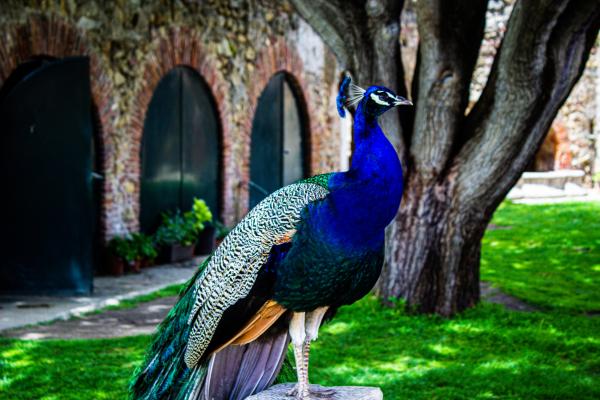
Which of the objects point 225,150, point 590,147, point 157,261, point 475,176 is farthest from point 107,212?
point 590,147

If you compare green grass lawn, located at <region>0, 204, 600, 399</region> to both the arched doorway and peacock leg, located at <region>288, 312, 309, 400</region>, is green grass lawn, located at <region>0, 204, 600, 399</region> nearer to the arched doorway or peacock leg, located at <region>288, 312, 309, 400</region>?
peacock leg, located at <region>288, 312, 309, 400</region>

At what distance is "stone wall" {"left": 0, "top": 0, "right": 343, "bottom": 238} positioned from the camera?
30.0ft

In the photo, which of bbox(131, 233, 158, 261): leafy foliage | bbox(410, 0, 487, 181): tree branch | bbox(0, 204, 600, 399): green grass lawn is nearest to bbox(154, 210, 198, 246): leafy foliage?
bbox(131, 233, 158, 261): leafy foliage

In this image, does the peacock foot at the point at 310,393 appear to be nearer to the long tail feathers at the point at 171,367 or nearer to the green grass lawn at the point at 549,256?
the long tail feathers at the point at 171,367

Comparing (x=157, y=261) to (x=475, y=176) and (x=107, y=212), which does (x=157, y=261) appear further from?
(x=475, y=176)

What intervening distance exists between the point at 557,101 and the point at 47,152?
17.7ft

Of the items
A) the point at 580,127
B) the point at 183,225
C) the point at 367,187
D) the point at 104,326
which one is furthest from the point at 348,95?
the point at 580,127

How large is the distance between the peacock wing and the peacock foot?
503 millimetres

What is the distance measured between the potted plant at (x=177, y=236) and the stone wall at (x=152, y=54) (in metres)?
0.58

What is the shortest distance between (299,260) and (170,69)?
28.0 feet

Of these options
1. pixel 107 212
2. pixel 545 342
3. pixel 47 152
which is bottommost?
pixel 545 342

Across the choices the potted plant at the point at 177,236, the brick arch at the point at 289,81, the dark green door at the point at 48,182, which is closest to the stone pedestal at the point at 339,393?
the dark green door at the point at 48,182

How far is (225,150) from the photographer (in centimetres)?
1275

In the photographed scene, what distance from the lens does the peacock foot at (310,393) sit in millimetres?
3637
